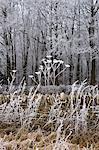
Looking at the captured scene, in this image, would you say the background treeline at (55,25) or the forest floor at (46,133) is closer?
the forest floor at (46,133)

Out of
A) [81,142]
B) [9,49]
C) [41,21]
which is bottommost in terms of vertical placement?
[81,142]

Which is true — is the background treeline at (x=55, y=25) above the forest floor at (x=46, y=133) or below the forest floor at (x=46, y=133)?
above

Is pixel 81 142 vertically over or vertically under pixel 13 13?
under

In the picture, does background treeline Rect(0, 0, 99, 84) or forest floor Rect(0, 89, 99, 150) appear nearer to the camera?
forest floor Rect(0, 89, 99, 150)

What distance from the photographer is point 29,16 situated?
24.5 meters

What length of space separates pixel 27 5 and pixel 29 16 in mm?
1917

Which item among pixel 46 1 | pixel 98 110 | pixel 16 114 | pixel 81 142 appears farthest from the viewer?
pixel 46 1

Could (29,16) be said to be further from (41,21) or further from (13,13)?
(13,13)

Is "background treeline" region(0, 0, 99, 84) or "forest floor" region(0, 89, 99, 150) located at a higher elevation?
"background treeline" region(0, 0, 99, 84)

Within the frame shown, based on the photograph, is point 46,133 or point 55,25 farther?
point 55,25

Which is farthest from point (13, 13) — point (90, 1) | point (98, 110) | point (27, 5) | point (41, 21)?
point (98, 110)

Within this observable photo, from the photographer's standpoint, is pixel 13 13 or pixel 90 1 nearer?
pixel 90 1

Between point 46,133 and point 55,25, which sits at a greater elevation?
point 55,25

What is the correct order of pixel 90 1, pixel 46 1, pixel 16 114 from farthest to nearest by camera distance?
pixel 46 1 → pixel 90 1 → pixel 16 114
